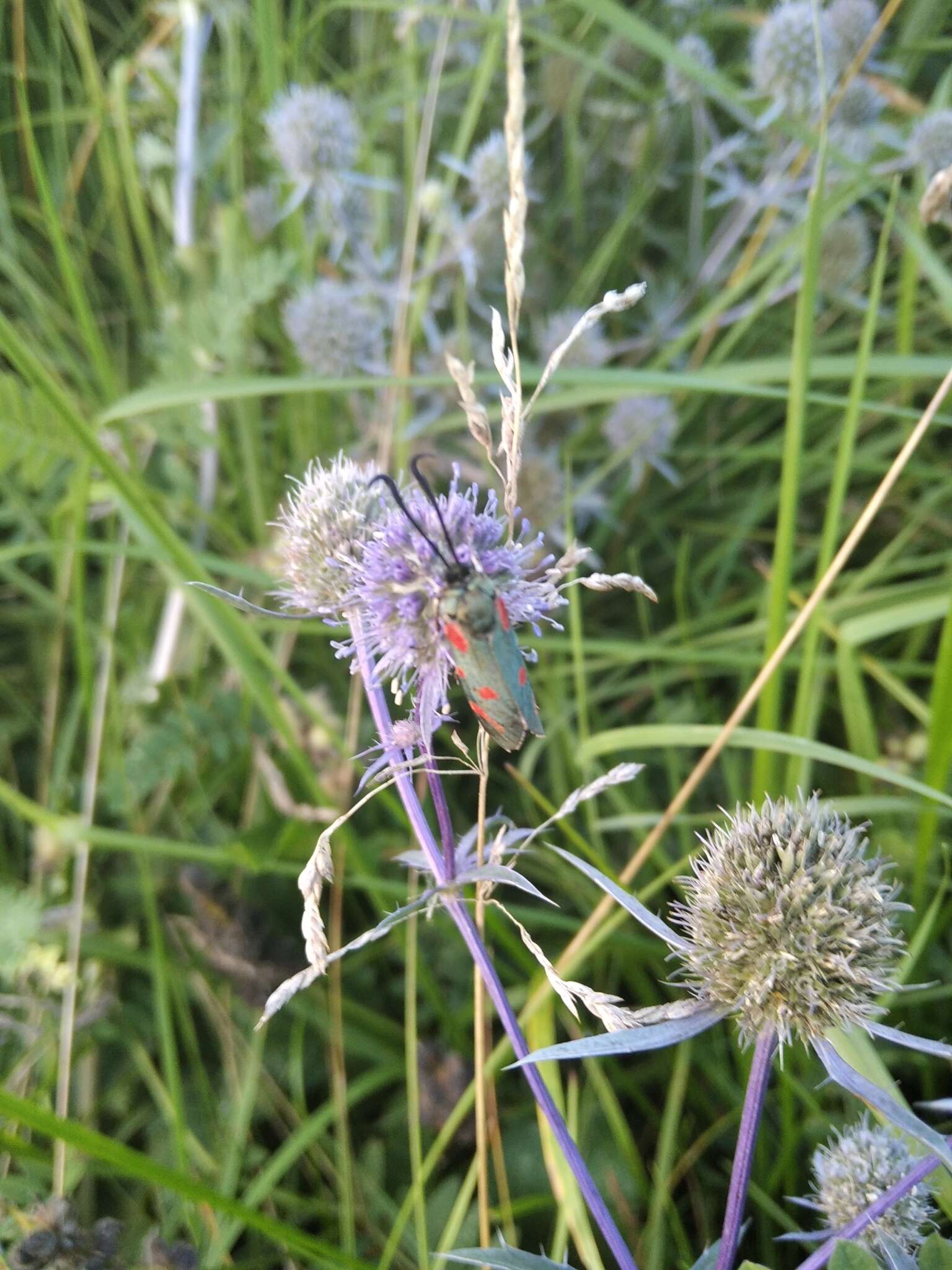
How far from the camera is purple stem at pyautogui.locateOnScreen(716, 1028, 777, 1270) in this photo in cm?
67

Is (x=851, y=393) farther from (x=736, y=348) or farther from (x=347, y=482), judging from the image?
(x=736, y=348)

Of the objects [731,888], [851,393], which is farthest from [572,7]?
[731,888]

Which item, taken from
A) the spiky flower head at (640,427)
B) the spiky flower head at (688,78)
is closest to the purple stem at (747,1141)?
the spiky flower head at (640,427)

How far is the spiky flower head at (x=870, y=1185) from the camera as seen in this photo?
0.79m

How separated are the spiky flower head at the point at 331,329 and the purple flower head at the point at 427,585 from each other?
1240 millimetres

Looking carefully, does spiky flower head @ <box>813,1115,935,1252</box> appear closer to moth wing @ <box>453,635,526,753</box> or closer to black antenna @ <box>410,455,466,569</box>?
moth wing @ <box>453,635,526,753</box>

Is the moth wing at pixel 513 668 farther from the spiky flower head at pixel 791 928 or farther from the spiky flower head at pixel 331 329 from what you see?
the spiky flower head at pixel 331 329

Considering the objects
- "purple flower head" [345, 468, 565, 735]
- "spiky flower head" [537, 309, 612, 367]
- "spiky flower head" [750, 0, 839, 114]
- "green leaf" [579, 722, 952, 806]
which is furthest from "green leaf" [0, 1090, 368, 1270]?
"spiky flower head" [750, 0, 839, 114]

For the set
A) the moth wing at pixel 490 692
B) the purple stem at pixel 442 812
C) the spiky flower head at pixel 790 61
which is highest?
the spiky flower head at pixel 790 61

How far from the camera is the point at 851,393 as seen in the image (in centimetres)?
111

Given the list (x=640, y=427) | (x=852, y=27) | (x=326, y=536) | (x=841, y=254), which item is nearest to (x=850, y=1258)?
(x=326, y=536)

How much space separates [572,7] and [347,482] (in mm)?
2005

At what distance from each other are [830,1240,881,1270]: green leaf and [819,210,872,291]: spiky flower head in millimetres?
1807

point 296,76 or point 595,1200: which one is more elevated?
point 296,76
